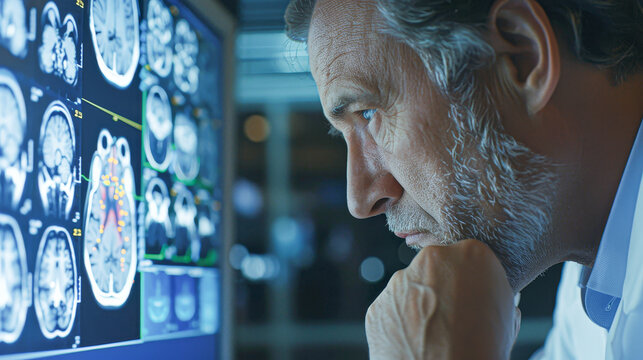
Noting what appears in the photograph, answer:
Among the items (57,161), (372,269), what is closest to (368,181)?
(57,161)

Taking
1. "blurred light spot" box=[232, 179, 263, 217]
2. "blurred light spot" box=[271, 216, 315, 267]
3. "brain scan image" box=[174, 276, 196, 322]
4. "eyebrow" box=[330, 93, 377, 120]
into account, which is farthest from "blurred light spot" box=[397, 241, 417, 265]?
"eyebrow" box=[330, 93, 377, 120]

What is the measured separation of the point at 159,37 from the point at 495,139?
51cm

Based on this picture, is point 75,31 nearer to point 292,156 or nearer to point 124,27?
point 124,27

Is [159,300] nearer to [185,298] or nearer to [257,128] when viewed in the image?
[185,298]

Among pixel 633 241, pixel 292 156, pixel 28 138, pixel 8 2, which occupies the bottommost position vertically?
pixel 633 241

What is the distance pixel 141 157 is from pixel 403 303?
15.9 inches

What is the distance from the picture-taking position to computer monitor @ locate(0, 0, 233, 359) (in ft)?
1.90

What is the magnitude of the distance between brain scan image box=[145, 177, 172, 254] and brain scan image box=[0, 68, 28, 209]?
0.90 feet

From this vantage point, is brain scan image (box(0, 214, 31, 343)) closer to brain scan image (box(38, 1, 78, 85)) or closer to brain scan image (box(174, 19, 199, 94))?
brain scan image (box(38, 1, 78, 85))

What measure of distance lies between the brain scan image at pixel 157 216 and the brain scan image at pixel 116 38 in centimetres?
16

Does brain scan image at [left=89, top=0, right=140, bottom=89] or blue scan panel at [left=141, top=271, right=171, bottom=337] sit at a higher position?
brain scan image at [left=89, top=0, right=140, bottom=89]

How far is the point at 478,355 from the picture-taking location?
684 millimetres

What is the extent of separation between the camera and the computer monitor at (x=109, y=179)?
58cm

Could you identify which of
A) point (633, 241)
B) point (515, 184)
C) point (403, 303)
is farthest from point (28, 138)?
point (633, 241)
